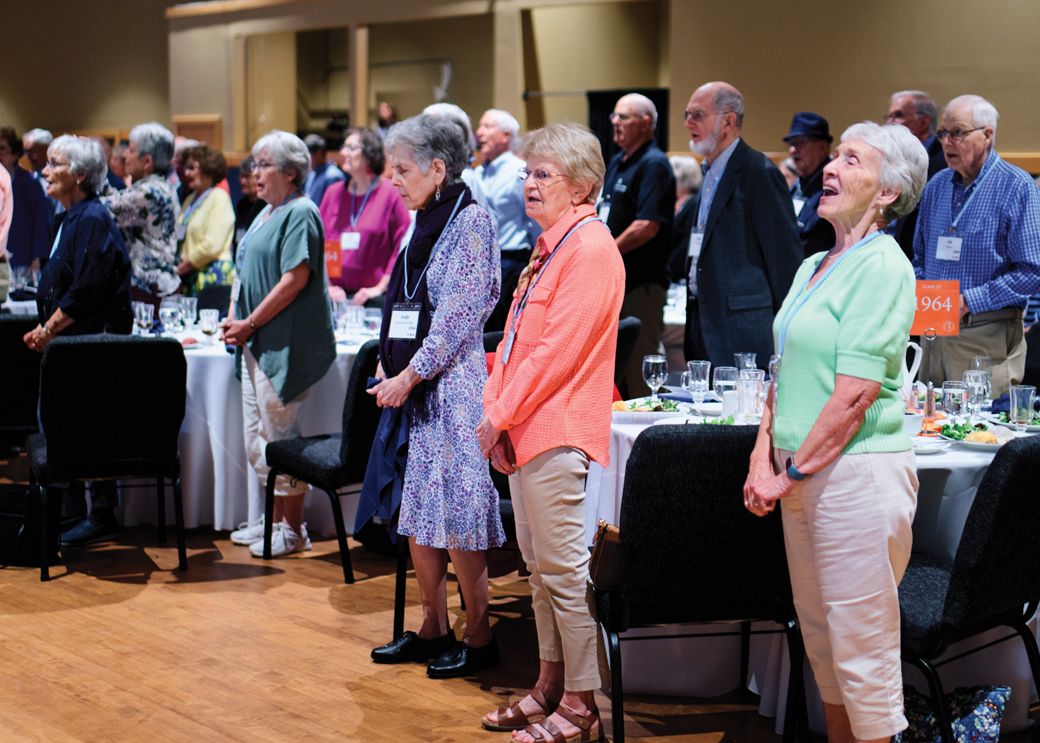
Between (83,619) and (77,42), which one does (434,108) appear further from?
(77,42)

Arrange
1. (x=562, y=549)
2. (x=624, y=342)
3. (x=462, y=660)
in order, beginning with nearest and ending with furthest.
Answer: (x=562, y=549) < (x=462, y=660) < (x=624, y=342)

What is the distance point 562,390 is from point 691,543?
0.49 meters

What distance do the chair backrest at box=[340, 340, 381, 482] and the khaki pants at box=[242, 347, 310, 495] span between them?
1.56 ft

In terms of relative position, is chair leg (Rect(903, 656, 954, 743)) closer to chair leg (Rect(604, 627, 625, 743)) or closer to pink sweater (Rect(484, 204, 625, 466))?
chair leg (Rect(604, 627, 625, 743))

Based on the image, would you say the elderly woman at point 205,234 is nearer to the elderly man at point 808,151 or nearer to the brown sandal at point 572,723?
the elderly man at point 808,151

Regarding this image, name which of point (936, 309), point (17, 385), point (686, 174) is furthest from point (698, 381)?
point (686, 174)

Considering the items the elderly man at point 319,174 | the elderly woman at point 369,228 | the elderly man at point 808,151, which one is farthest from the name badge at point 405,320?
the elderly man at point 319,174

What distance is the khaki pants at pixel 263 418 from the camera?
4.94 metres

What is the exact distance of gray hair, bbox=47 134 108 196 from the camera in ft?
16.2

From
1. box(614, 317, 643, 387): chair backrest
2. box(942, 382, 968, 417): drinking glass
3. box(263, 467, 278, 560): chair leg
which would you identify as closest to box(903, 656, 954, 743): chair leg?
box(942, 382, 968, 417): drinking glass

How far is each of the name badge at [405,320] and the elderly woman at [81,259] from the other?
74.7 inches

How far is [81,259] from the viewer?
193 inches

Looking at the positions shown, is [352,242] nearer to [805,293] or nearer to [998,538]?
[805,293]

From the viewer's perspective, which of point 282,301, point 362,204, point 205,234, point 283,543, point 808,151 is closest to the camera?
point 282,301
